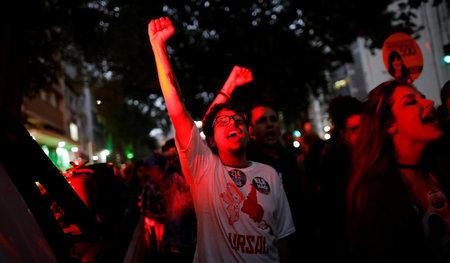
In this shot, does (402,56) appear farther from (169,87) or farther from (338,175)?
(169,87)

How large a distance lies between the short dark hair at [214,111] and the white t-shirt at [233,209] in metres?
0.38

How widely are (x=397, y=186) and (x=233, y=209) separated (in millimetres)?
1097

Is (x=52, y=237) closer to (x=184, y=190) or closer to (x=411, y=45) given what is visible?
(x=184, y=190)

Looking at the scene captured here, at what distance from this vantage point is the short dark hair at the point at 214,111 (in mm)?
3238

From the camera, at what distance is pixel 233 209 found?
2727 mm

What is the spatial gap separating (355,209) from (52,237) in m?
1.66

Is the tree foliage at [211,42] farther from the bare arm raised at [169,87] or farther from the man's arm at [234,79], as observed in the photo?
the bare arm raised at [169,87]

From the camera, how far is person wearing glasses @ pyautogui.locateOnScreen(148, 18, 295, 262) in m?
2.67

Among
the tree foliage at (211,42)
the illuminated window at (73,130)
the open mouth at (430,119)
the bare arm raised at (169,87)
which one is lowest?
the open mouth at (430,119)

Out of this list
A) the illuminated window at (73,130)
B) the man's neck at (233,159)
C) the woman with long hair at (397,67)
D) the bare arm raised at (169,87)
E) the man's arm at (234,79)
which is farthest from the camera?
the illuminated window at (73,130)

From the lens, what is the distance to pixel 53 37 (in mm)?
11328

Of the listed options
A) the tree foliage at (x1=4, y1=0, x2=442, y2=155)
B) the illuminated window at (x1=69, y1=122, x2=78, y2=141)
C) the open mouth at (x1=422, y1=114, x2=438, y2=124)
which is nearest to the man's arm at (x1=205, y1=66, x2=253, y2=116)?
the open mouth at (x1=422, y1=114, x2=438, y2=124)

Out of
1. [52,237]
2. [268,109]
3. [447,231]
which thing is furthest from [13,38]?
[447,231]

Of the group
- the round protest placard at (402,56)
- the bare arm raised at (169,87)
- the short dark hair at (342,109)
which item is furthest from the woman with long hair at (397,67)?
the bare arm raised at (169,87)
